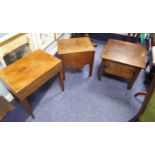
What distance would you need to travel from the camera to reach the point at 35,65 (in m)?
1.38

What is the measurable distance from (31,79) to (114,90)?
1.08 m

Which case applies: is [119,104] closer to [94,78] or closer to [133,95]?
[133,95]

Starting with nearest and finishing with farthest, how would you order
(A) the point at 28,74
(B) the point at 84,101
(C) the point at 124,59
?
1. (A) the point at 28,74
2. (C) the point at 124,59
3. (B) the point at 84,101

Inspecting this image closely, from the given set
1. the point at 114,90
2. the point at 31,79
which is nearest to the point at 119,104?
the point at 114,90

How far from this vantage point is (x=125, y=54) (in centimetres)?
164

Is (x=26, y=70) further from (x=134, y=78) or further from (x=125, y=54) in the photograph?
(x=134, y=78)

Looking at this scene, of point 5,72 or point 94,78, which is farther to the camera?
point 94,78

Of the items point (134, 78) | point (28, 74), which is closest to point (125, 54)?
point (134, 78)

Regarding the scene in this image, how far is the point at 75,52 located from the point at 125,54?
0.60 metres

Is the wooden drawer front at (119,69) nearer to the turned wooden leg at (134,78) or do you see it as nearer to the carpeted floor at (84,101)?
the turned wooden leg at (134,78)

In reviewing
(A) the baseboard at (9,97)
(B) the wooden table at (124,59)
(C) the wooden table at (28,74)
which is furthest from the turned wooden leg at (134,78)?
(A) the baseboard at (9,97)

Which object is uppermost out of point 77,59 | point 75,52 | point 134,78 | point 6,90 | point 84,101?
point 75,52

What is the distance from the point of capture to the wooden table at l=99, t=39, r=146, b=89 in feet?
5.09

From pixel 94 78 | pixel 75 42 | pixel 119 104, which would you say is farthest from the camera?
pixel 94 78
